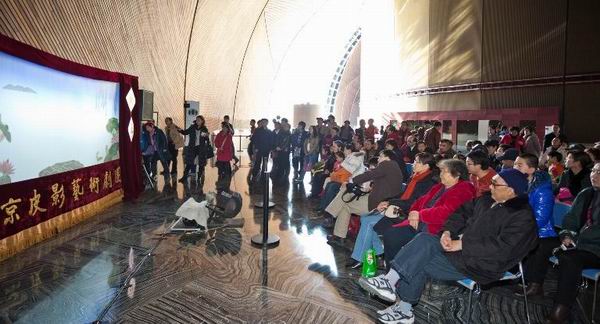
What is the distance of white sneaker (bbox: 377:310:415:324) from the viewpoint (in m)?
2.91

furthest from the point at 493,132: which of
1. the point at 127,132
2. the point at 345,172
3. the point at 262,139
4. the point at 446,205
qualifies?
the point at 127,132

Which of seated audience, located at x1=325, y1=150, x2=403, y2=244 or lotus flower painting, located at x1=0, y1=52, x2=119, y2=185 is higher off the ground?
lotus flower painting, located at x1=0, y1=52, x2=119, y2=185

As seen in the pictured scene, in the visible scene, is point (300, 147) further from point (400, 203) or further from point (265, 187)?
point (400, 203)

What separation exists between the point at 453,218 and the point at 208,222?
368 cm

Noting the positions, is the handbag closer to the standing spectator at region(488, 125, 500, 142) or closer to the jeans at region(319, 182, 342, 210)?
the jeans at region(319, 182, 342, 210)

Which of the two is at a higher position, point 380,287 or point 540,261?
point 540,261

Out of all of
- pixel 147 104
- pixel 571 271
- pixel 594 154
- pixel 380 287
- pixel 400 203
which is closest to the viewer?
pixel 571 271

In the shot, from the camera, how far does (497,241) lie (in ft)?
8.79

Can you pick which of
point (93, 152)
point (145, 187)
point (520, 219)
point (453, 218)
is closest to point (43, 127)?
point (93, 152)

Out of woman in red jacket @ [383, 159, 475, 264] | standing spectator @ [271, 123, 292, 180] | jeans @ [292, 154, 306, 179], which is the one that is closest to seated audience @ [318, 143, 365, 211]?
woman in red jacket @ [383, 159, 475, 264]

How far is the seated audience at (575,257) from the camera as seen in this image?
283 centimetres

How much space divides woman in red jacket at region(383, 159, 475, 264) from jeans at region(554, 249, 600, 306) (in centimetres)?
82

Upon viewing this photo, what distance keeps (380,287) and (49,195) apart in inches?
169

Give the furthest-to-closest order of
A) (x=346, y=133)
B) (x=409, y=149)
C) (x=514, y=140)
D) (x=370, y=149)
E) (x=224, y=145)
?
(x=346, y=133) < (x=224, y=145) < (x=514, y=140) < (x=409, y=149) < (x=370, y=149)
